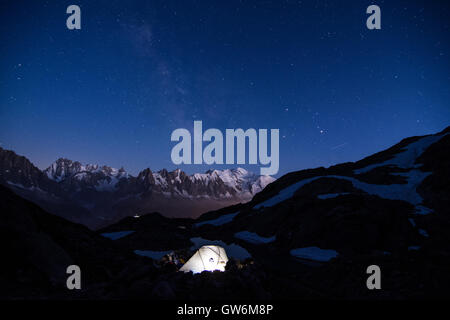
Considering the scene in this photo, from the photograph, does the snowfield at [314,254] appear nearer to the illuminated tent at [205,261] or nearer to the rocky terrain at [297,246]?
the rocky terrain at [297,246]

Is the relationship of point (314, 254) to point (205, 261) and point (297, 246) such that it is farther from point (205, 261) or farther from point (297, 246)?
point (205, 261)

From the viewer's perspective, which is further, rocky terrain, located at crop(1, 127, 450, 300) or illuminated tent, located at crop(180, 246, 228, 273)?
illuminated tent, located at crop(180, 246, 228, 273)

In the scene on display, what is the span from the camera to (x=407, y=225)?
33844 mm

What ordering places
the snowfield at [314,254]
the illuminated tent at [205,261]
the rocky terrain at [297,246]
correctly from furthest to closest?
the snowfield at [314,254] < the illuminated tent at [205,261] < the rocky terrain at [297,246]

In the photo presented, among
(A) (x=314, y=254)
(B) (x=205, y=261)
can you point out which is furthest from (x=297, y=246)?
(B) (x=205, y=261)

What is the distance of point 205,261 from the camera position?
61.0 feet

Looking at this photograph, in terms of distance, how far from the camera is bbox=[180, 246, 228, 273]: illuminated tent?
721 inches

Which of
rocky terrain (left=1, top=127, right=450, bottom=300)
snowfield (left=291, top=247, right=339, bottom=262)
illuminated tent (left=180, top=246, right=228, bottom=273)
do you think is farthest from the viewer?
snowfield (left=291, top=247, right=339, bottom=262)

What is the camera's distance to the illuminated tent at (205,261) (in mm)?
18312

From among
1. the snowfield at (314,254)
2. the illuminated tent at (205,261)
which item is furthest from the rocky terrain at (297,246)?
the illuminated tent at (205,261)

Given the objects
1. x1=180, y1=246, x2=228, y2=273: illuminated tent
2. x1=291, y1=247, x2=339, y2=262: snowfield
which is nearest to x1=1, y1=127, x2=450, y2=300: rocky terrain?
x1=291, y1=247, x2=339, y2=262: snowfield

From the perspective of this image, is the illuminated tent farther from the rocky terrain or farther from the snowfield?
the snowfield

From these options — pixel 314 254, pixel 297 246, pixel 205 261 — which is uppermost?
pixel 205 261
